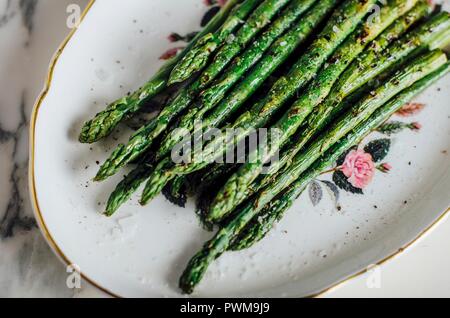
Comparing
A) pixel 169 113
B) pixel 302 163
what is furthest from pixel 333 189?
pixel 169 113

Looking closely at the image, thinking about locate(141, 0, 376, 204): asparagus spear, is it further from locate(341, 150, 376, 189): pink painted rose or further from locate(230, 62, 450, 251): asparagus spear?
locate(341, 150, 376, 189): pink painted rose

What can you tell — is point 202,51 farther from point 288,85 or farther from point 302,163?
point 302,163

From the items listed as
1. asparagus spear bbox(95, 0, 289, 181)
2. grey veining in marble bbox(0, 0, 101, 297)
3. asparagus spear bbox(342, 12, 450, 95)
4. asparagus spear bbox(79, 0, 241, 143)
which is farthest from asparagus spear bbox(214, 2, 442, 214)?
grey veining in marble bbox(0, 0, 101, 297)

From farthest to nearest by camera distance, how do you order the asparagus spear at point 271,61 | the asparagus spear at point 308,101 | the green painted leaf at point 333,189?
1. the green painted leaf at point 333,189
2. the asparagus spear at point 271,61
3. the asparagus spear at point 308,101

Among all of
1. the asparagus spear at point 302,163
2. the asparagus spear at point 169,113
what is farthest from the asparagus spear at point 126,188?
the asparagus spear at point 302,163

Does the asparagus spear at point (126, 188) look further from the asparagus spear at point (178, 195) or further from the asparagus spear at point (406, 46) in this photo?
the asparagus spear at point (406, 46)

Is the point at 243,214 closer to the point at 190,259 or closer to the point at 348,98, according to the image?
the point at 190,259
